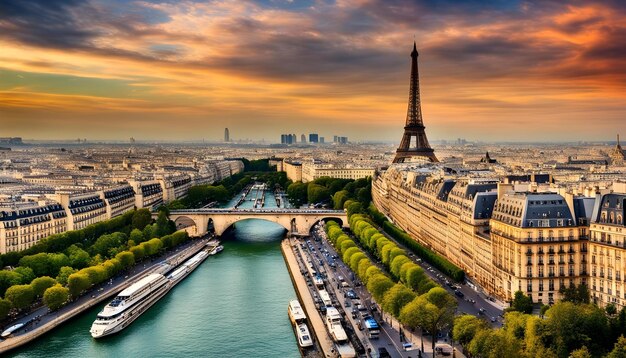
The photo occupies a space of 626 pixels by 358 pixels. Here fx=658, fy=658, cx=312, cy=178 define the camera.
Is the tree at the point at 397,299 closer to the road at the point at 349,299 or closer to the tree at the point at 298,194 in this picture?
the road at the point at 349,299

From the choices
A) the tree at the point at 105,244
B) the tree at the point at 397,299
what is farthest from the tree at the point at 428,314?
the tree at the point at 105,244

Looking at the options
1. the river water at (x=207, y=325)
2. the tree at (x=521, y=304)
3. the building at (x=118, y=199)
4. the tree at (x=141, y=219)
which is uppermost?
the building at (x=118, y=199)

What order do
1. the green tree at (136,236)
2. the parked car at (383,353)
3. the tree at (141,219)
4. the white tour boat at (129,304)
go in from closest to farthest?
1. the parked car at (383,353)
2. the white tour boat at (129,304)
3. the green tree at (136,236)
4. the tree at (141,219)

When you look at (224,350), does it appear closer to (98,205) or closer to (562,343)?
(562,343)

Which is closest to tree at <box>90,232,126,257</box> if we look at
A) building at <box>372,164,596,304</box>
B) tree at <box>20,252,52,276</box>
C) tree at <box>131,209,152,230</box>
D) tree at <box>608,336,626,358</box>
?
tree at <box>20,252,52,276</box>

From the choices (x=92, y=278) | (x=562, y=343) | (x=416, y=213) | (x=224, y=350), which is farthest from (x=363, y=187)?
(x=562, y=343)

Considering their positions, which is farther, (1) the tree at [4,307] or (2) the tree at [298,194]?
(2) the tree at [298,194]

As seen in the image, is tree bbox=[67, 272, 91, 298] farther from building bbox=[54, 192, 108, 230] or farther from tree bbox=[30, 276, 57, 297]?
building bbox=[54, 192, 108, 230]

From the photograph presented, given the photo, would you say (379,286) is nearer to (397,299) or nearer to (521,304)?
→ (397,299)
